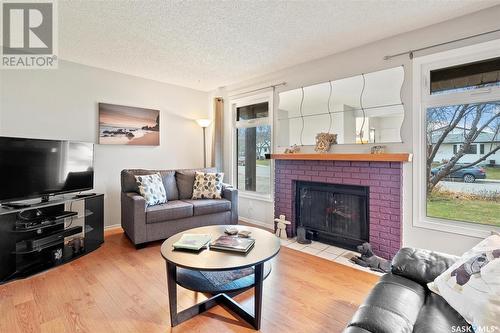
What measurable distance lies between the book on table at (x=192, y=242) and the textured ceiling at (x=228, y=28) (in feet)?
6.28

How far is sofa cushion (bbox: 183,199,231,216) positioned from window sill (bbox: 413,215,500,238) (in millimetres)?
2281

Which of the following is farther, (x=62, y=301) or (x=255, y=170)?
(x=255, y=170)

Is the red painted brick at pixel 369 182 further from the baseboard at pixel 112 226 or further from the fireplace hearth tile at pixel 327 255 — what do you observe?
the baseboard at pixel 112 226

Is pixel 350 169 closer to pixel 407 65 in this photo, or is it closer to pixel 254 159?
pixel 407 65

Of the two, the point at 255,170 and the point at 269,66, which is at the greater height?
the point at 269,66

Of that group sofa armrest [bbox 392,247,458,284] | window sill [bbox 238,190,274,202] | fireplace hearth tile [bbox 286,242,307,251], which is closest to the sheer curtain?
window sill [bbox 238,190,274,202]

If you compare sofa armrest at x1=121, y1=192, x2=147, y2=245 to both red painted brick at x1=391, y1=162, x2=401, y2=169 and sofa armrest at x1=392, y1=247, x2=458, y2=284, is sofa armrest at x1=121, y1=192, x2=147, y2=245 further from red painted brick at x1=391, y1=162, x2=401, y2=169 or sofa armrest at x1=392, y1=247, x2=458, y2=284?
red painted brick at x1=391, y1=162, x2=401, y2=169

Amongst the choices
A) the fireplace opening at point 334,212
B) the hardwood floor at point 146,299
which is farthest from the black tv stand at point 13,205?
the fireplace opening at point 334,212

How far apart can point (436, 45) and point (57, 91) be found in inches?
172

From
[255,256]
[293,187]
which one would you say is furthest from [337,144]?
[255,256]

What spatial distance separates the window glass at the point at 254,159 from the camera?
13.1ft

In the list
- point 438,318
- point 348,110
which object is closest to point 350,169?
point 348,110

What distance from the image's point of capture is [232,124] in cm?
449

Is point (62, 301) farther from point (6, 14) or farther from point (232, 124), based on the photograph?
point (232, 124)
